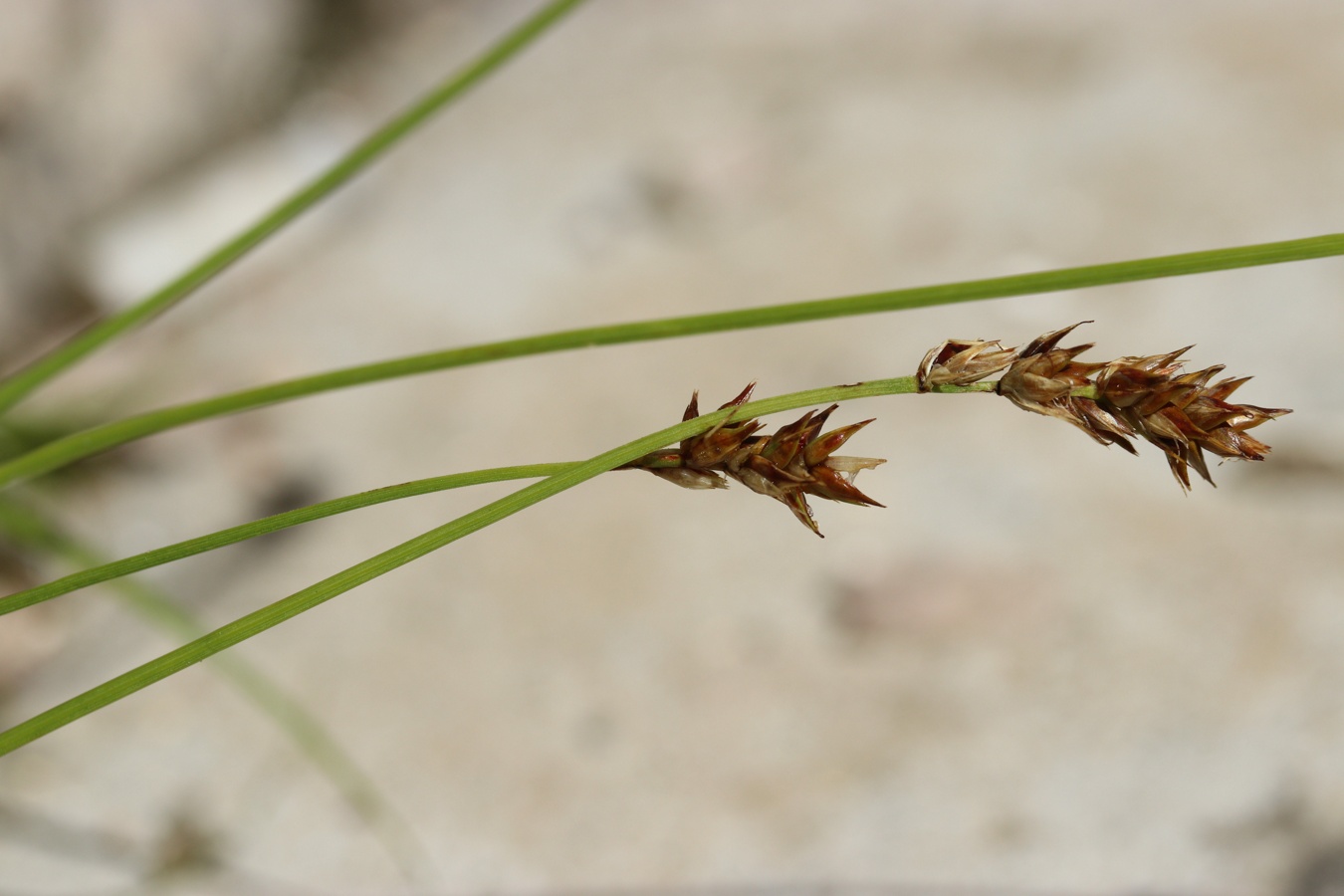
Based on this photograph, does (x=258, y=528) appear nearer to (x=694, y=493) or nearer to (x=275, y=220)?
(x=275, y=220)

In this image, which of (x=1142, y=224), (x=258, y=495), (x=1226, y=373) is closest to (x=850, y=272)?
(x=1142, y=224)

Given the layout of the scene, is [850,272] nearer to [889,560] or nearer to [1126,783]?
Answer: [889,560]

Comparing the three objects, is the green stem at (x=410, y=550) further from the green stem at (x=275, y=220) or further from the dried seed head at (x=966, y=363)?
the green stem at (x=275, y=220)

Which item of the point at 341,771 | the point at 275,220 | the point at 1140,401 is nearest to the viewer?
the point at 1140,401

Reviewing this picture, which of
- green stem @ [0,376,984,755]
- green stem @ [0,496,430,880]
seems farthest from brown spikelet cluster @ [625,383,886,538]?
green stem @ [0,496,430,880]

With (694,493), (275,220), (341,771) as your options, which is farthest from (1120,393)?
(694,493)
